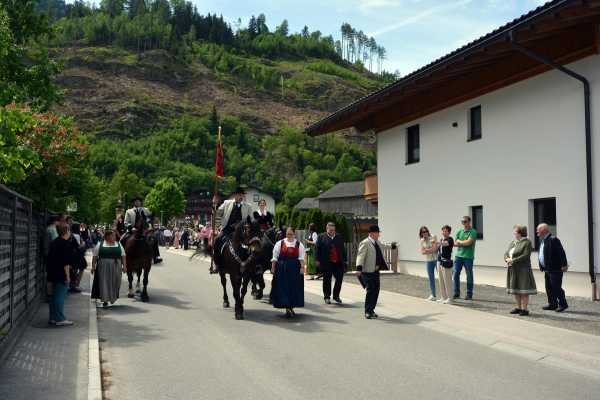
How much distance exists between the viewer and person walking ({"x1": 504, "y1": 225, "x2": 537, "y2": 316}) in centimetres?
1214

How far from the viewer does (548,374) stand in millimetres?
7738

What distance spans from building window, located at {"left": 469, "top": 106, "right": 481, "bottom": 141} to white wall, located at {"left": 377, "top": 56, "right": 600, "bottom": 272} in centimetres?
20

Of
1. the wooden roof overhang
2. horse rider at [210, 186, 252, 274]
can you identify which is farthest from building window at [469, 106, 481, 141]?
horse rider at [210, 186, 252, 274]

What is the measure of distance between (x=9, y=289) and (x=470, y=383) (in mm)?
6536

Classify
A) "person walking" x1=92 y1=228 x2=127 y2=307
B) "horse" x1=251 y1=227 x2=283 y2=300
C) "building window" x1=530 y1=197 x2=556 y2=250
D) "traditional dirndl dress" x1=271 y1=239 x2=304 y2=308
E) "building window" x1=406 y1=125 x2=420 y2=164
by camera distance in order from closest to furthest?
1. "traditional dirndl dress" x1=271 y1=239 x2=304 y2=308
2. "horse" x1=251 y1=227 x2=283 y2=300
3. "person walking" x1=92 y1=228 x2=127 y2=307
4. "building window" x1=530 y1=197 x2=556 y2=250
5. "building window" x1=406 y1=125 x2=420 y2=164

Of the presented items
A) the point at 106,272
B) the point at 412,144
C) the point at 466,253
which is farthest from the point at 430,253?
the point at 412,144

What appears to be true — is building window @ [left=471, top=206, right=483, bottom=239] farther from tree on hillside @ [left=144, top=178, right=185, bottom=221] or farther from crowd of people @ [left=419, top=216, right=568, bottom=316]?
tree on hillside @ [left=144, top=178, right=185, bottom=221]

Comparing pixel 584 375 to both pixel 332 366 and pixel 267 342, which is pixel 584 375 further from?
pixel 267 342

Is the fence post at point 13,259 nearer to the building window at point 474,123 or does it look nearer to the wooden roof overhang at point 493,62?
the wooden roof overhang at point 493,62

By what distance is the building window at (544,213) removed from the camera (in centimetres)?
1673

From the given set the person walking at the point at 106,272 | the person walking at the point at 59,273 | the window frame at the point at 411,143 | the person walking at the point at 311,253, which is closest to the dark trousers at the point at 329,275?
the person walking at the point at 106,272

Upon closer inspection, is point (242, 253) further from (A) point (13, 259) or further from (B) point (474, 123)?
(B) point (474, 123)

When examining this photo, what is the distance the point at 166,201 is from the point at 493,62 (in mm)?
83720

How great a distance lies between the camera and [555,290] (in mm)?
12812
